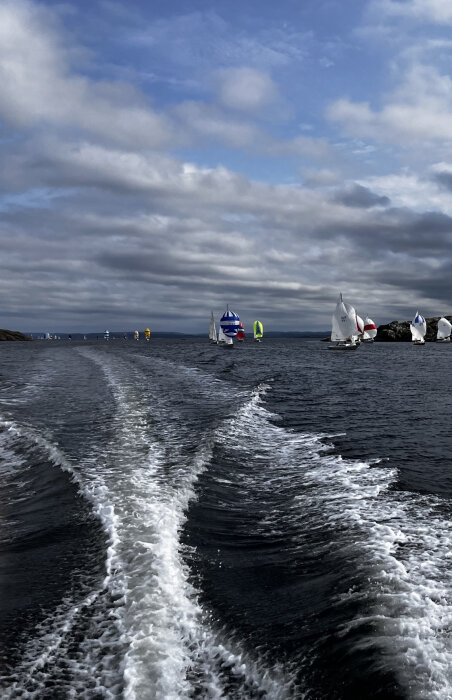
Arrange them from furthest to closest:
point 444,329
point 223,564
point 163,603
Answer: point 444,329
point 223,564
point 163,603

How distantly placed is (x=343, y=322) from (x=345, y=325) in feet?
3.14

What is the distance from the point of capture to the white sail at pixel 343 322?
8569cm

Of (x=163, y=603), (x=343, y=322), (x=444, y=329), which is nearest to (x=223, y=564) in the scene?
(x=163, y=603)

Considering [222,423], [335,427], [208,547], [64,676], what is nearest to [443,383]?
[335,427]

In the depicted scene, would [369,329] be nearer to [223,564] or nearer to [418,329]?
[418,329]

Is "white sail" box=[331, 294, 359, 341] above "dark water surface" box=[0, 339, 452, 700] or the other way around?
above

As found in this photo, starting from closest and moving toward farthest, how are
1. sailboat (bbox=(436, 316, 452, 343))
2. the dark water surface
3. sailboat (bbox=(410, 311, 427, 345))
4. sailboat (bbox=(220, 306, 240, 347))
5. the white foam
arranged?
the white foam → the dark water surface → sailboat (bbox=(220, 306, 240, 347)) → sailboat (bbox=(410, 311, 427, 345)) → sailboat (bbox=(436, 316, 452, 343))

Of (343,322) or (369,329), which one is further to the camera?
(369,329)

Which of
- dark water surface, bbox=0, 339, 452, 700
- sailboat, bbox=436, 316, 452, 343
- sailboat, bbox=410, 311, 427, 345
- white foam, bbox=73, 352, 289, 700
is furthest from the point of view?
sailboat, bbox=436, 316, 452, 343

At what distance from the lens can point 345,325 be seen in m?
88.7

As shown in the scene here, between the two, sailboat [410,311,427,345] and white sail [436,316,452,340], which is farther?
white sail [436,316,452,340]

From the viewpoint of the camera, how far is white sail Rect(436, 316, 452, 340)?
155250mm

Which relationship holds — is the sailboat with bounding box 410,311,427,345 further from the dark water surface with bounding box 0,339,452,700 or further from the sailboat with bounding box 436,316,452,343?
the dark water surface with bounding box 0,339,452,700

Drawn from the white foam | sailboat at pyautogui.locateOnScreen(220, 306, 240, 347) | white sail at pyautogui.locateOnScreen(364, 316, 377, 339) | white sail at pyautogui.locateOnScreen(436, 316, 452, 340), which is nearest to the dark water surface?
the white foam
